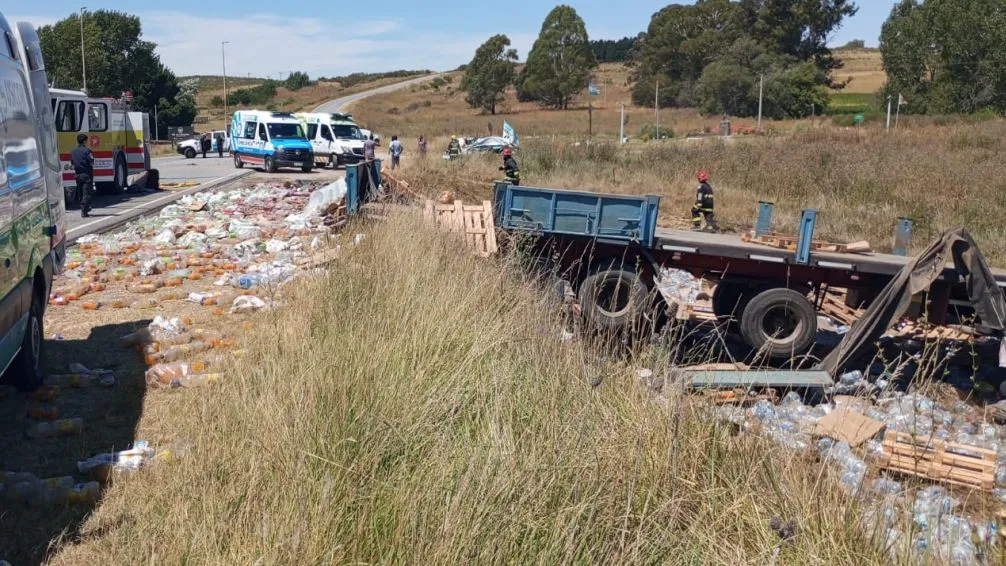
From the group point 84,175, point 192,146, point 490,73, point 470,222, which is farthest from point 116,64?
point 470,222

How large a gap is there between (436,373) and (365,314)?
1.33 meters

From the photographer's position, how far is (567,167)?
28922 mm

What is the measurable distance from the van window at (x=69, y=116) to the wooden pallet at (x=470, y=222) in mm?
14608

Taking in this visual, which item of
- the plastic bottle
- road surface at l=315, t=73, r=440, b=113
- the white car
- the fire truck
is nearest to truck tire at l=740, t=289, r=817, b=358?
the plastic bottle

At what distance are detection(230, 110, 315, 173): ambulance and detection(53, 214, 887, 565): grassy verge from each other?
2997 centimetres

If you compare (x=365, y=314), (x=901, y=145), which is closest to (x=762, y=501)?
(x=365, y=314)

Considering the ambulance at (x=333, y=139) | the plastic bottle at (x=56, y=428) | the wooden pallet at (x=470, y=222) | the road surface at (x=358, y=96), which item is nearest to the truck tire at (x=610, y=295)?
the wooden pallet at (x=470, y=222)

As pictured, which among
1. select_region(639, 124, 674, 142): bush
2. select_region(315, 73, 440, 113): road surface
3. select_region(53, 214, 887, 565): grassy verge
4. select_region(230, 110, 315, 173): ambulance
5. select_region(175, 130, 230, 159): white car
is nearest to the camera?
select_region(53, 214, 887, 565): grassy verge

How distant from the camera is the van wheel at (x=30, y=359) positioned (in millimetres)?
6977

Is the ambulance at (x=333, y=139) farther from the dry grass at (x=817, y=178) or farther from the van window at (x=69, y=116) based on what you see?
the van window at (x=69, y=116)

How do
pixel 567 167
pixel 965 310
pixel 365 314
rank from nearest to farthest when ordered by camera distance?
1. pixel 365 314
2. pixel 965 310
3. pixel 567 167

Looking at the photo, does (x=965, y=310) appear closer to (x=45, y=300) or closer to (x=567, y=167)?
(x=45, y=300)

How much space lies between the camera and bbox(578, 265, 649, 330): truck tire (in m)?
11.3

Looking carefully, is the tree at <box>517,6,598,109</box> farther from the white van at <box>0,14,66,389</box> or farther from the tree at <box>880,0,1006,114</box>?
the white van at <box>0,14,66,389</box>
